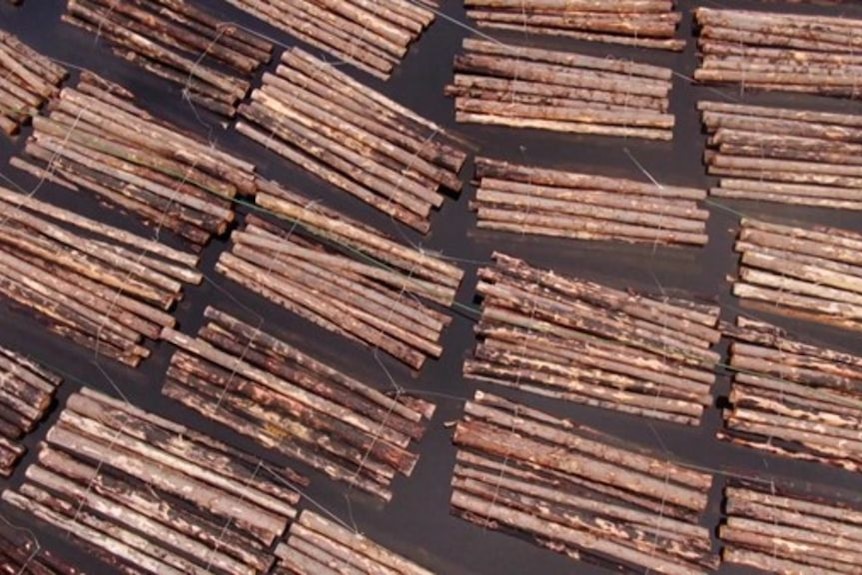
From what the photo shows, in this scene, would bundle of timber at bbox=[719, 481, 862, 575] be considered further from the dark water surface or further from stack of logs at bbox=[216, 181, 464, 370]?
stack of logs at bbox=[216, 181, 464, 370]

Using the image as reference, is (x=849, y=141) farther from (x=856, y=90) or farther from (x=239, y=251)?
(x=239, y=251)

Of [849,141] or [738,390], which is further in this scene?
[849,141]

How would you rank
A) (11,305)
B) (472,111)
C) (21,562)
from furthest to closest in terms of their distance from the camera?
(472,111) < (11,305) < (21,562)

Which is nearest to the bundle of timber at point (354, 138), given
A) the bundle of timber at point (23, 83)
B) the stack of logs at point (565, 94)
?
the stack of logs at point (565, 94)

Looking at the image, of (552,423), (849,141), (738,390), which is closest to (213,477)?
(552,423)

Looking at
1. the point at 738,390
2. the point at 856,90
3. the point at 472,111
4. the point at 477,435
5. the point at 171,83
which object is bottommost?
the point at 477,435

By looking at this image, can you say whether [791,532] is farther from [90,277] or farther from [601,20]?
[90,277]
